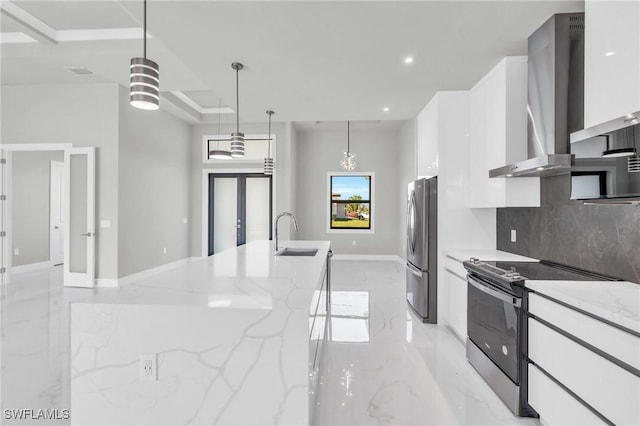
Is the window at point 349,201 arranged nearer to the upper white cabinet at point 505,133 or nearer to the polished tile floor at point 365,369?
the polished tile floor at point 365,369

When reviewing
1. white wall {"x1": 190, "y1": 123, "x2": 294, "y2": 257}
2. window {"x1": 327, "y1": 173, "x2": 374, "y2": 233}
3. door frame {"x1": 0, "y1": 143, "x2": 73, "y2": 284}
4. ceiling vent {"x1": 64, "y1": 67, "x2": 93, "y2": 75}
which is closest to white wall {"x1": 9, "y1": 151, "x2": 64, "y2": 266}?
door frame {"x1": 0, "y1": 143, "x2": 73, "y2": 284}

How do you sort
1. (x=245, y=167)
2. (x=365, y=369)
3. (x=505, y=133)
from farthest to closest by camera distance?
(x=245, y=167), (x=505, y=133), (x=365, y=369)

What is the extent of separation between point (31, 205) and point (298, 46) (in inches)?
291

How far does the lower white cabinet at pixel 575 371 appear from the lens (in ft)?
4.40

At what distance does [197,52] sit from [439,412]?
12.0 ft

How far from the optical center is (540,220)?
9.50ft

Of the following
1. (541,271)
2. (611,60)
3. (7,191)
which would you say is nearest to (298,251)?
(541,271)

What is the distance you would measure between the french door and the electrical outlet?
19.4 ft

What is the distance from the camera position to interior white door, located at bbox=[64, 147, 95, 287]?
500 centimetres

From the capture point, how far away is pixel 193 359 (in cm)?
143

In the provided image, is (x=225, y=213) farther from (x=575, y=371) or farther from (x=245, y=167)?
(x=575, y=371)

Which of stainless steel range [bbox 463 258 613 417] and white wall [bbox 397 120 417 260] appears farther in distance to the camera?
white wall [bbox 397 120 417 260]

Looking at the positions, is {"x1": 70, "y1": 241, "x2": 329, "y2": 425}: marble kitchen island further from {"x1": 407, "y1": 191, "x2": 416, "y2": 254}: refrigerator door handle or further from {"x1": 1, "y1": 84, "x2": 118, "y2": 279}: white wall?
{"x1": 1, "y1": 84, "x2": 118, "y2": 279}: white wall

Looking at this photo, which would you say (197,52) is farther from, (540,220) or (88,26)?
(540,220)
